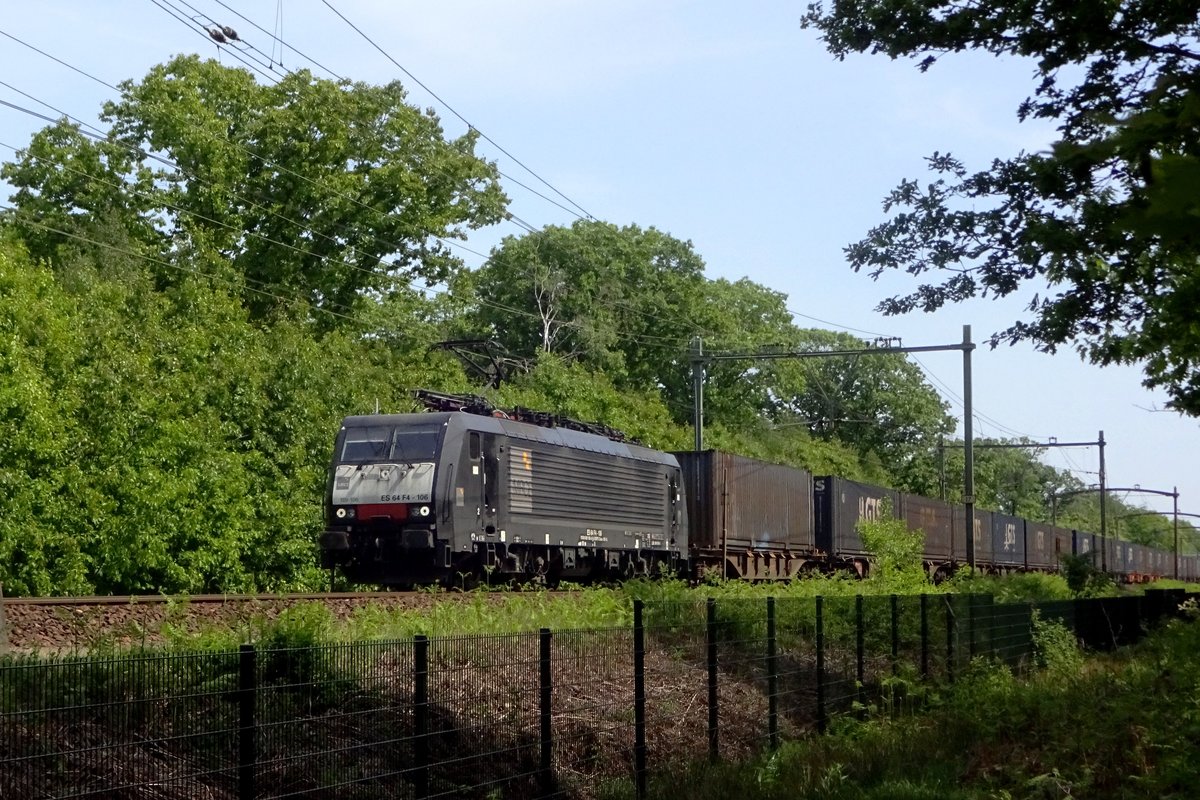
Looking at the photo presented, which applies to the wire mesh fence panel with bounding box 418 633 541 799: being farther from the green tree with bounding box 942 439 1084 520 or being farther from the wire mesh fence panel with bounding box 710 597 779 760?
the green tree with bounding box 942 439 1084 520

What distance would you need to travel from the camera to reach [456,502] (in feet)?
77.9

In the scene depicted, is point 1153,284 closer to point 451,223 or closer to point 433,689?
point 433,689

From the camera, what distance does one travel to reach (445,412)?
24.5 m

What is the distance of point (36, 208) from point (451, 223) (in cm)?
1385

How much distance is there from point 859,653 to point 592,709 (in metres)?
5.11

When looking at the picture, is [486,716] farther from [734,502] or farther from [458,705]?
[734,502]

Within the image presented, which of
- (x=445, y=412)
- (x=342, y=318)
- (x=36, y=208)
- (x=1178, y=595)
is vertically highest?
(x=36, y=208)

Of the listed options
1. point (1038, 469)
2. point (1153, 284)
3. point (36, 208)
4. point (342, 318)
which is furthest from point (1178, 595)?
point (1038, 469)

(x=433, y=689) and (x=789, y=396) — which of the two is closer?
(x=433, y=689)

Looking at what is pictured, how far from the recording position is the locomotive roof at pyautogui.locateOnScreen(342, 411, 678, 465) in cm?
2442

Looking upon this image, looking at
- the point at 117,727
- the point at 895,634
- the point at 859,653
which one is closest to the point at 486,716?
the point at 117,727

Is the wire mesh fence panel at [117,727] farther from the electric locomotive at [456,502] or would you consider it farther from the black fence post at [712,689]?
the electric locomotive at [456,502]

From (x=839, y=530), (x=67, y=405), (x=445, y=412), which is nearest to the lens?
(x=445, y=412)

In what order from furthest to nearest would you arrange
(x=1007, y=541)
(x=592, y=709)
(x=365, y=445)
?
(x=1007, y=541) → (x=365, y=445) → (x=592, y=709)
